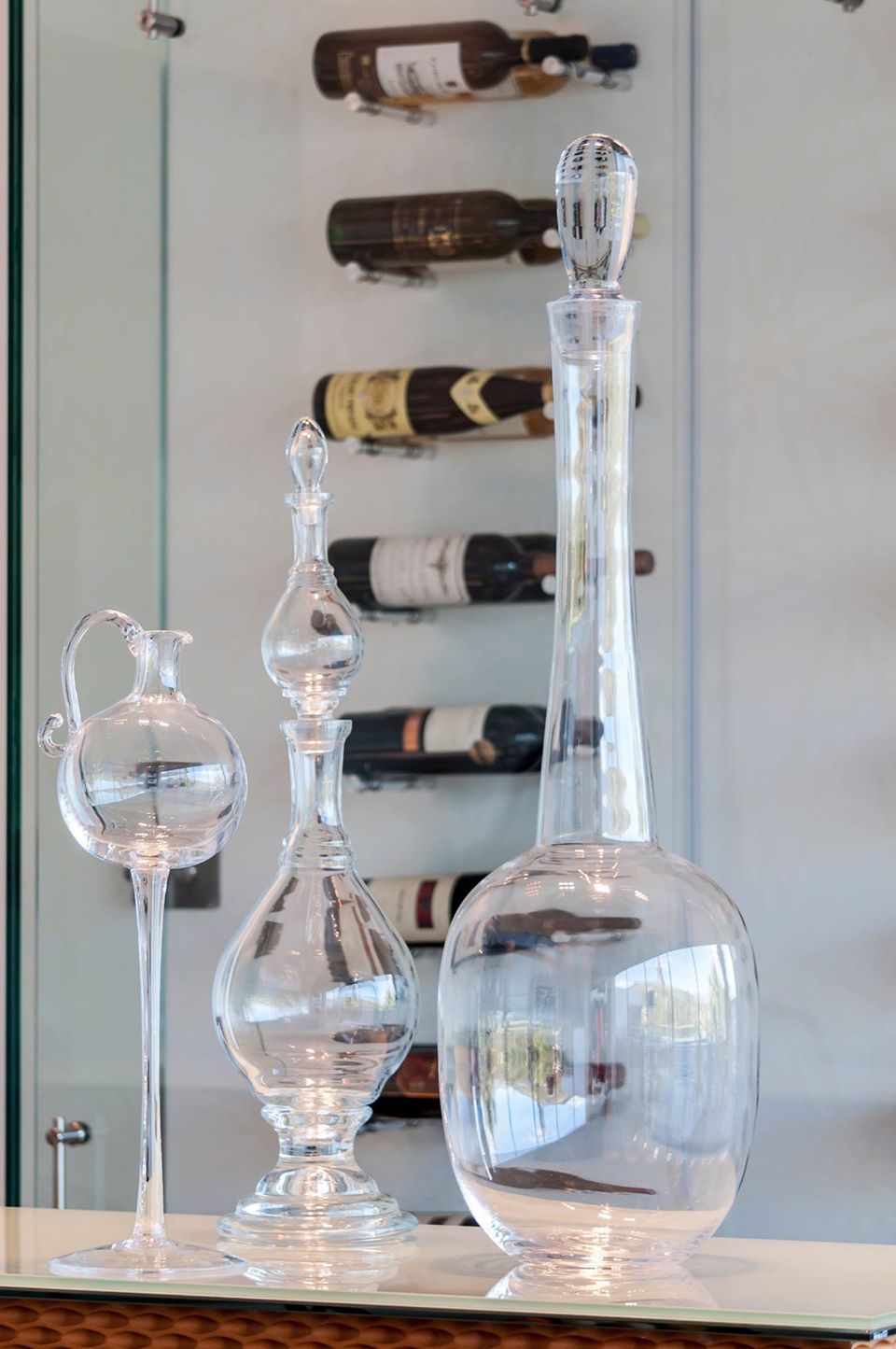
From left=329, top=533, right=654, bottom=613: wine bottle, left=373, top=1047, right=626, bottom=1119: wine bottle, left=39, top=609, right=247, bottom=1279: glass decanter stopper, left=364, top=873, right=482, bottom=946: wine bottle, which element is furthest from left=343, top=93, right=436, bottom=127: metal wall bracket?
left=39, top=609, right=247, bottom=1279: glass decanter stopper

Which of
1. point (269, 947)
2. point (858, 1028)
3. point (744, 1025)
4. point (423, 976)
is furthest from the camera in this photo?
point (423, 976)

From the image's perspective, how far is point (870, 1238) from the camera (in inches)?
73.0

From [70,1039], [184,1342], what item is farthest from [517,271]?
[184,1342]

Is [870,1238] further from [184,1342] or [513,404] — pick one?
[184,1342]

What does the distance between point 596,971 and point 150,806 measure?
0.21 meters

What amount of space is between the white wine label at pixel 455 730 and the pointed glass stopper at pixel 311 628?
105 centimetres

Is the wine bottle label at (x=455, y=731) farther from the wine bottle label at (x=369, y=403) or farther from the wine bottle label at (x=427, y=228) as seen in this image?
the wine bottle label at (x=427, y=228)

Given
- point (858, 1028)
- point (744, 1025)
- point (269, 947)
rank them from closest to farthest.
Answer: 1. point (744, 1025)
2. point (269, 947)
3. point (858, 1028)

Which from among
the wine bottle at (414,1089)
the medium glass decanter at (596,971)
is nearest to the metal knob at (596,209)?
the medium glass decanter at (596,971)

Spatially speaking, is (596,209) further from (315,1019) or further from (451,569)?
(451,569)

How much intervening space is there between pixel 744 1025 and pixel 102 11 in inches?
65.4

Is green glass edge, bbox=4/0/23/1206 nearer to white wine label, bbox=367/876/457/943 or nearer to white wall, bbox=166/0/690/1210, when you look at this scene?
white wall, bbox=166/0/690/1210

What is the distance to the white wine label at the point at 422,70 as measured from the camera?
1.94 meters

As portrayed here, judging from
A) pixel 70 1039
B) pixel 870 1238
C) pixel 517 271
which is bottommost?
pixel 870 1238
